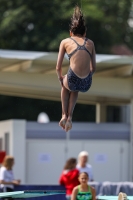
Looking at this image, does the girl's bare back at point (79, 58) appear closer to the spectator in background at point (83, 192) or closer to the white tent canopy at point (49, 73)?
the spectator in background at point (83, 192)

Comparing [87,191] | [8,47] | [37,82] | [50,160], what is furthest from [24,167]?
[8,47]

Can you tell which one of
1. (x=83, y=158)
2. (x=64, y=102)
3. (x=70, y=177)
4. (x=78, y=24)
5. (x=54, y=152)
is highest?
(x=78, y=24)

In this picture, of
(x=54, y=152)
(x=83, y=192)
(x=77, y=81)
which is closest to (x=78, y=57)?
(x=77, y=81)

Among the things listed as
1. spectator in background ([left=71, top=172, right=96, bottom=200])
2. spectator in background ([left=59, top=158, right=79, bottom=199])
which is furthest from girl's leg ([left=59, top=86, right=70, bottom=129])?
spectator in background ([left=59, top=158, right=79, bottom=199])

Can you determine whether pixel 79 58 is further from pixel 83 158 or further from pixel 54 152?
pixel 54 152

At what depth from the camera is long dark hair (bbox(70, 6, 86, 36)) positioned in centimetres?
1078

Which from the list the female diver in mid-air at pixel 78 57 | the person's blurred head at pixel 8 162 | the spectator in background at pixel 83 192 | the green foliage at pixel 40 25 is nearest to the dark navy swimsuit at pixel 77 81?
the female diver in mid-air at pixel 78 57

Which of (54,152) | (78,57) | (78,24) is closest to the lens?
(78,57)

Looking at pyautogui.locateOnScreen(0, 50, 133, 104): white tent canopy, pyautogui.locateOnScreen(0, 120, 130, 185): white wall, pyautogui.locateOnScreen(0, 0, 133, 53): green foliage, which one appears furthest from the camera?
pyautogui.locateOnScreen(0, 0, 133, 53): green foliage

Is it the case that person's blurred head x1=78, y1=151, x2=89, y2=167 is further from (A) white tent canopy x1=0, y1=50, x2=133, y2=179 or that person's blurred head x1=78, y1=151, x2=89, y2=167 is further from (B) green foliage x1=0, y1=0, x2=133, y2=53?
(B) green foliage x1=0, y1=0, x2=133, y2=53

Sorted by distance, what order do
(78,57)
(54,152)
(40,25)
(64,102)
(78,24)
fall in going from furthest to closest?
(40,25), (54,152), (64,102), (78,24), (78,57)

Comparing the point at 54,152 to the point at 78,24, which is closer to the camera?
the point at 78,24

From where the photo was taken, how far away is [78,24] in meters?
10.8

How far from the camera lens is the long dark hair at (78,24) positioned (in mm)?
10781
